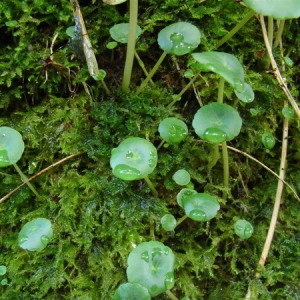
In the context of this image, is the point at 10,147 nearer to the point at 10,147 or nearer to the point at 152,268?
the point at 10,147

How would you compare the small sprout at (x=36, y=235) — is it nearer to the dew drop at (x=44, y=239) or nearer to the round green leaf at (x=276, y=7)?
the dew drop at (x=44, y=239)

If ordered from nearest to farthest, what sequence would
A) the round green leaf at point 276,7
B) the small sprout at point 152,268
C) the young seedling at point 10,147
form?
the round green leaf at point 276,7 < the small sprout at point 152,268 < the young seedling at point 10,147

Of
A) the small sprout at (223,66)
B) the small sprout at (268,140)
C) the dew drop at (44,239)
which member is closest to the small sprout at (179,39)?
the small sprout at (223,66)

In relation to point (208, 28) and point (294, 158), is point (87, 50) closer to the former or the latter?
point (208, 28)

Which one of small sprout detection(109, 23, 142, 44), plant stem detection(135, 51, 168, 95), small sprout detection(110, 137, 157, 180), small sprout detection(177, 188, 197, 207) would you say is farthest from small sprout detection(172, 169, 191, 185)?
small sprout detection(109, 23, 142, 44)

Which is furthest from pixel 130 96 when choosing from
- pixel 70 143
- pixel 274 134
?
pixel 274 134

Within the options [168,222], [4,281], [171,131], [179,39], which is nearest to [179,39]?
[179,39]

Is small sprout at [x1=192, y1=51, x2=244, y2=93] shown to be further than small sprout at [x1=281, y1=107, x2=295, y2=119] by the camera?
No

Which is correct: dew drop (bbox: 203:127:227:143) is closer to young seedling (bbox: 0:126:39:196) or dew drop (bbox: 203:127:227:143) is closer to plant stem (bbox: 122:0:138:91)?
plant stem (bbox: 122:0:138:91)
